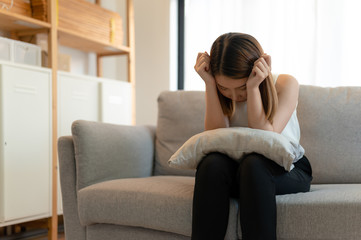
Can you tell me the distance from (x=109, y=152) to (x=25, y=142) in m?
0.82

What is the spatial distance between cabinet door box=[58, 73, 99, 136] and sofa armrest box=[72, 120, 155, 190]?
2.78 feet

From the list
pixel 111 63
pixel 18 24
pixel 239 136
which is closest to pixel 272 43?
pixel 111 63

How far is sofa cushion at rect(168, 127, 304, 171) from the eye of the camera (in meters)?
1.30

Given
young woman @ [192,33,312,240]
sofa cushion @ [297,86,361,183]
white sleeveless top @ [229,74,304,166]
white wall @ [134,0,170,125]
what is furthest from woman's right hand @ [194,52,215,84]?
white wall @ [134,0,170,125]

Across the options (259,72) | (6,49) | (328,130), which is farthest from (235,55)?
(6,49)

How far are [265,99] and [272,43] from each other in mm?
2037

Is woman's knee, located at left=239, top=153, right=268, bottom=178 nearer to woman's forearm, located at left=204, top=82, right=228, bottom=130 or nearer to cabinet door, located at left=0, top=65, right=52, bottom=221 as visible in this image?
woman's forearm, located at left=204, top=82, right=228, bottom=130

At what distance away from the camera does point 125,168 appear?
1.94 meters

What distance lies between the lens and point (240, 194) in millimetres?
1268

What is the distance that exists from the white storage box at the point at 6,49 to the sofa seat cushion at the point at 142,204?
3.75 feet

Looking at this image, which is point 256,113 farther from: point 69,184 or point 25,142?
point 25,142

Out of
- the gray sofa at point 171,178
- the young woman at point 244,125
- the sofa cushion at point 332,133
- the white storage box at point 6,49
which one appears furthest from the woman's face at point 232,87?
the white storage box at point 6,49

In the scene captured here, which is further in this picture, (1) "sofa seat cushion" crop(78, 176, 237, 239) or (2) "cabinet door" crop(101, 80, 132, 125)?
(2) "cabinet door" crop(101, 80, 132, 125)

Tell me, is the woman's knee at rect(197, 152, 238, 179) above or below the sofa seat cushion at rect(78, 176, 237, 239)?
above
